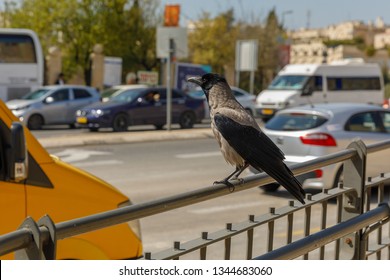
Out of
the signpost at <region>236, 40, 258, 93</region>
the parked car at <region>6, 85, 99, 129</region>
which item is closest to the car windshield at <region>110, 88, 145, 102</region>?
the parked car at <region>6, 85, 99, 129</region>

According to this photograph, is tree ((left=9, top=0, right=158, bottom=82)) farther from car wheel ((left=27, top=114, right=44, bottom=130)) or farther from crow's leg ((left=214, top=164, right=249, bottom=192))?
crow's leg ((left=214, top=164, right=249, bottom=192))

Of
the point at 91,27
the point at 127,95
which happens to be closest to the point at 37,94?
the point at 127,95

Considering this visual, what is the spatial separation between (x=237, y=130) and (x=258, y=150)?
0.14 metres

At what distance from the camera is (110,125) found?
25797mm

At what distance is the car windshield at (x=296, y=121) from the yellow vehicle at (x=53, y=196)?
7.82m

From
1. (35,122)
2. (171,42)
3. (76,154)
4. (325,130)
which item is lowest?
(35,122)

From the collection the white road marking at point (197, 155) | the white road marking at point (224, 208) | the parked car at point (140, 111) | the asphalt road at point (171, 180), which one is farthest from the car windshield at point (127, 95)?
the white road marking at point (224, 208)

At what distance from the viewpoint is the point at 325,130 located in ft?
41.1

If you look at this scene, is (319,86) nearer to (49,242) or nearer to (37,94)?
(37,94)

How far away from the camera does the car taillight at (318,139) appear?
12.4 metres

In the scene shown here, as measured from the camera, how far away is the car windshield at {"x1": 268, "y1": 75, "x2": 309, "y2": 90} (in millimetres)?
32906

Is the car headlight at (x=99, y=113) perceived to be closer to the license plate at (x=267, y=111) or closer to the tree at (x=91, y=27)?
the license plate at (x=267, y=111)
